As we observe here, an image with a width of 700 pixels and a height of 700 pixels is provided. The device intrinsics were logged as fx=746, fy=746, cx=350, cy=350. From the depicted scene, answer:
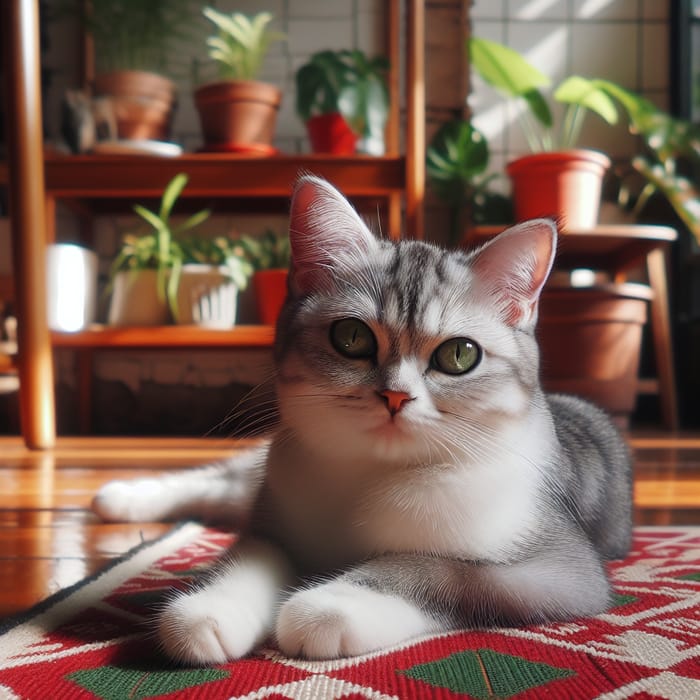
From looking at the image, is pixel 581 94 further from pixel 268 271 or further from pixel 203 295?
pixel 203 295

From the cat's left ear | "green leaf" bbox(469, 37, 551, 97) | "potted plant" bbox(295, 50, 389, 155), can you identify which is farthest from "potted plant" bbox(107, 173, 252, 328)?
the cat's left ear

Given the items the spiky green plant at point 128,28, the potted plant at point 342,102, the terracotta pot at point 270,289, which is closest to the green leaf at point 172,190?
the terracotta pot at point 270,289

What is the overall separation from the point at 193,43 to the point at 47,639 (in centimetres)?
271

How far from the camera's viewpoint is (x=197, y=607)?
0.63 m

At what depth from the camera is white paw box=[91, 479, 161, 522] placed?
1220 millimetres

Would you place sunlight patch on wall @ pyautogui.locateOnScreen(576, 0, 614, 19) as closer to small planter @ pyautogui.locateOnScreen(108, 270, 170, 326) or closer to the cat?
small planter @ pyautogui.locateOnScreen(108, 270, 170, 326)

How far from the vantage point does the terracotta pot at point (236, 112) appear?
250 cm

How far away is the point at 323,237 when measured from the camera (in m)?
0.84

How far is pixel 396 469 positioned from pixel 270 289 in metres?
1.78

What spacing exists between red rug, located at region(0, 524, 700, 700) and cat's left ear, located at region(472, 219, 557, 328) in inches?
13.2

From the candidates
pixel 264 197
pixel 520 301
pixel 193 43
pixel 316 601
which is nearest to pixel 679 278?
pixel 264 197

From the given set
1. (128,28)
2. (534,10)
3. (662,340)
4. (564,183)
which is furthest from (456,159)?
(128,28)

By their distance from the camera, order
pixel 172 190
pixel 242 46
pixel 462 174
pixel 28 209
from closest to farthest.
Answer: pixel 28 209 < pixel 172 190 < pixel 242 46 < pixel 462 174

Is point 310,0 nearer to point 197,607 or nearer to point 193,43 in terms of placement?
point 193,43
